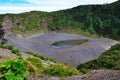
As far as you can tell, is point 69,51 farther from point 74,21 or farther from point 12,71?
point 12,71

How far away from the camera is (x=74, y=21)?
560 ft

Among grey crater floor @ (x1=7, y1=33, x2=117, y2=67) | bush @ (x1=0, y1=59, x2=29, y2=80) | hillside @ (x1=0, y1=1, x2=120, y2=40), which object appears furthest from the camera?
hillside @ (x1=0, y1=1, x2=120, y2=40)

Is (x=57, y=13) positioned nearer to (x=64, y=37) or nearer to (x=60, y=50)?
(x=64, y=37)

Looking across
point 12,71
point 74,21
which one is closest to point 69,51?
point 74,21

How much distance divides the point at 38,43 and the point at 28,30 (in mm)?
34663

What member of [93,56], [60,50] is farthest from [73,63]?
[60,50]

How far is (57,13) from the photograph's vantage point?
17750 centimetres

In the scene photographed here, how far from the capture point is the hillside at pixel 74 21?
15100 cm

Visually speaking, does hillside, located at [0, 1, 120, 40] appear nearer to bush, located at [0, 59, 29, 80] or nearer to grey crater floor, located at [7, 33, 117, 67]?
grey crater floor, located at [7, 33, 117, 67]

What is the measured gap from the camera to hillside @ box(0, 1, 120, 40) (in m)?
151

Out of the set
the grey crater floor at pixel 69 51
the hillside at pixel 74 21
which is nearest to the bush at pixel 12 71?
the grey crater floor at pixel 69 51

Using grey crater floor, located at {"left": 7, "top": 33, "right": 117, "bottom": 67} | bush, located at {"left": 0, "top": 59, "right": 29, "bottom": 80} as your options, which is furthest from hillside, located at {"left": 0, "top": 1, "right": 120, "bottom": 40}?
bush, located at {"left": 0, "top": 59, "right": 29, "bottom": 80}

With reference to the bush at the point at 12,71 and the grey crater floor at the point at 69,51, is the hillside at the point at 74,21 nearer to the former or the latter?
the grey crater floor at the point at 69,51

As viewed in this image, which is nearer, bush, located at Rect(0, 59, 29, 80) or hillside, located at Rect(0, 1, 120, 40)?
bush, located at Rect(0, 59, 29, 80)
